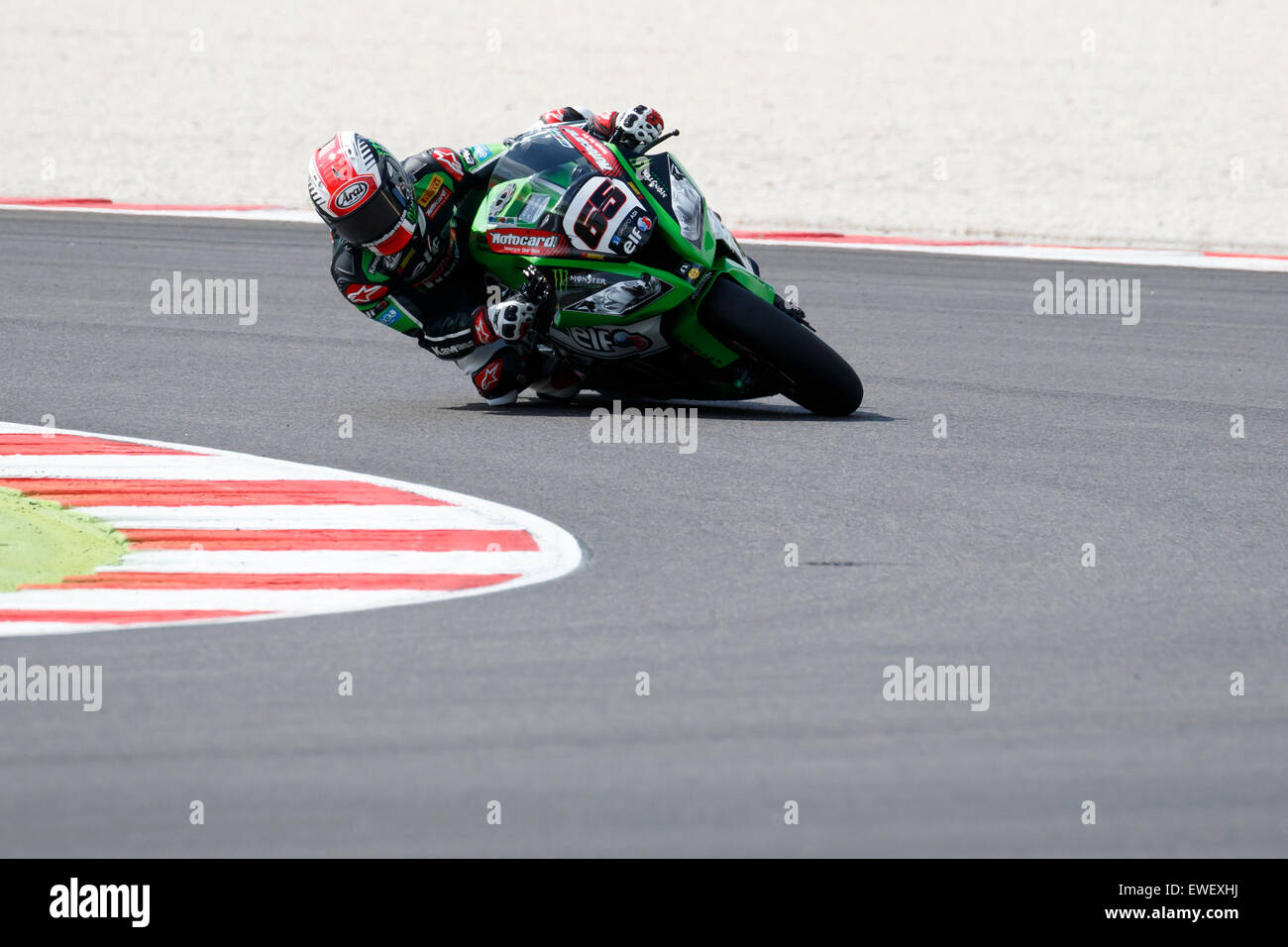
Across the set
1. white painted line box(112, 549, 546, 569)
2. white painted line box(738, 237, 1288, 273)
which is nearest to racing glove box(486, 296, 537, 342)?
white painted line box(112, 549, 546, 569)

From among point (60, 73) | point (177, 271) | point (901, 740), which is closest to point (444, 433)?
point (901, 740)

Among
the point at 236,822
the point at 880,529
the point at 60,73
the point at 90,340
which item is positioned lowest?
the point at 236,822

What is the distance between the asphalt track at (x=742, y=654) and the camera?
14.5 ft

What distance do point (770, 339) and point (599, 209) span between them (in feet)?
3.28

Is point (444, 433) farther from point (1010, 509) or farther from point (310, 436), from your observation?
point (1010, 509)

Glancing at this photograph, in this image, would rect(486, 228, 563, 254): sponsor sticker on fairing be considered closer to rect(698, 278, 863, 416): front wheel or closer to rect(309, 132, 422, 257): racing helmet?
rect(309, 132, 422, 257): racing helmet

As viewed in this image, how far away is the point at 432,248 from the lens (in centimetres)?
952

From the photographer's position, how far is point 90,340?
1212cm

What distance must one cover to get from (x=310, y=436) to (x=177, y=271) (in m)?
6.50

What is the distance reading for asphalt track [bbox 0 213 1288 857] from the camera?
442cm
